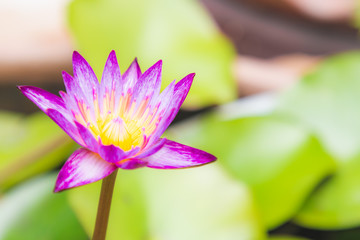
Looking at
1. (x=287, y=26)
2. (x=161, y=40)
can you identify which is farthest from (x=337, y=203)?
(x=287, y=26)

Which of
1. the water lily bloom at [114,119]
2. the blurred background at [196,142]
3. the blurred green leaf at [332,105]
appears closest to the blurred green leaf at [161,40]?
the blurred background at [196,142]

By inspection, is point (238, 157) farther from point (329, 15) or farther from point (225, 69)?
point (329, 15)

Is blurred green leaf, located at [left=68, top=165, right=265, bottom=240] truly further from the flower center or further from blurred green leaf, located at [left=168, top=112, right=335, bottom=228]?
the flower center

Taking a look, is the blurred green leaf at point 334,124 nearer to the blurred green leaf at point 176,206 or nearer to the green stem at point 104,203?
the blurred green leaf at point 176,206

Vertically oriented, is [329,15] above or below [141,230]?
above

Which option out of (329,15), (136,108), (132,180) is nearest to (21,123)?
(132,180)

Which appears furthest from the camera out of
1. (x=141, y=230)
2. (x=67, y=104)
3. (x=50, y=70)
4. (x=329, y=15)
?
(x=329, y=15)

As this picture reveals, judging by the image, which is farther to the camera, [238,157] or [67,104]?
[238,157]
